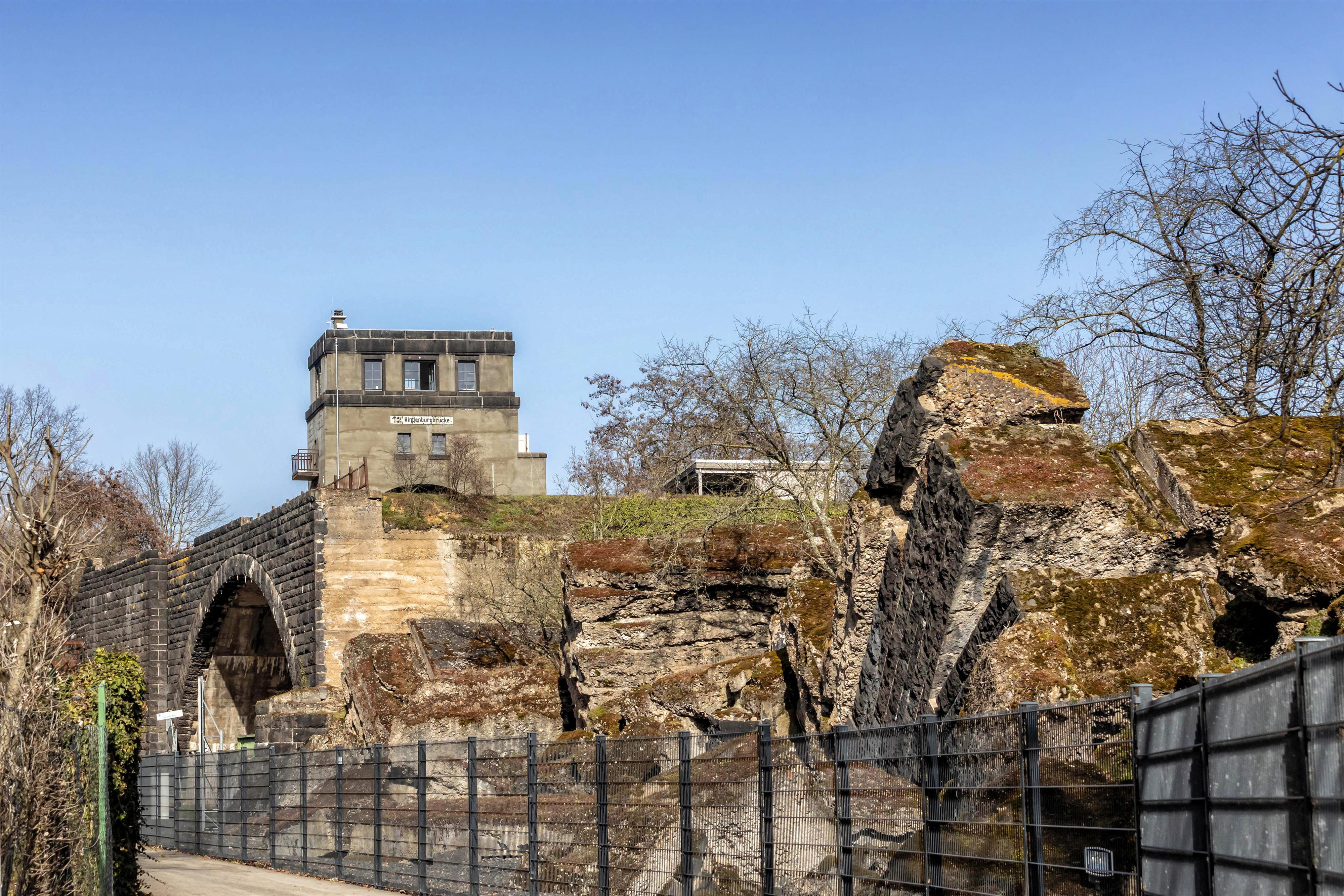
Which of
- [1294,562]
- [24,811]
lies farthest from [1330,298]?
[24,811]

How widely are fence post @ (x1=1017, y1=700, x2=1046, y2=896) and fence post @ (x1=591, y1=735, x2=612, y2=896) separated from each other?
5.09 metres

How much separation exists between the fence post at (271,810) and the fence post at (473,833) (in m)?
5.36

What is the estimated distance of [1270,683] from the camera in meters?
4.26

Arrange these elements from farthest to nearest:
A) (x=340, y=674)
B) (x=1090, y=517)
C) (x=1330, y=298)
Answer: (x=340, y=674) < (x=1090, y=517) < (x=1330, y=298)

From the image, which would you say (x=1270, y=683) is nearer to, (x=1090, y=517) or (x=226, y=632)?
(x=1090, y=517)

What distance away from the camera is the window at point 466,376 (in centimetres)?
6425

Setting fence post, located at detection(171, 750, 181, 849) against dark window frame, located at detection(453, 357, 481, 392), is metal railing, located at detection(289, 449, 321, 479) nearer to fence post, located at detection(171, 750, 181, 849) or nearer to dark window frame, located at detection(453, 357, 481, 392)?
dark window frame, located at detection(453, 357, 481, 392)

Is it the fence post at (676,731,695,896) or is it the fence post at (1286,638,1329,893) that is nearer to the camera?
the fence post at (1286,638,1329,893)

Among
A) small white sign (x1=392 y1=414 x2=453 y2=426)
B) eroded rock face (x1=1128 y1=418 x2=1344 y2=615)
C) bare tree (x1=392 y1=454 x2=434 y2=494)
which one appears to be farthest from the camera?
small white sign (x1=392 y1=414 x2=453 y2=426)

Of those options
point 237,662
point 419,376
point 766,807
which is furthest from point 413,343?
point 766,807

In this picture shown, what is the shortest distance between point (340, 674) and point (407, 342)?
35.7 m

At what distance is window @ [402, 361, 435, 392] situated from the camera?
6366 centimetres

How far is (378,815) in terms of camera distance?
14.2 metres

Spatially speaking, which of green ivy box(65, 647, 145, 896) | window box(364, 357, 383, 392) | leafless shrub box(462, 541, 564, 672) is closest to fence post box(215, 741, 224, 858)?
green ivy box(65, 647, 145, 896)
